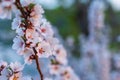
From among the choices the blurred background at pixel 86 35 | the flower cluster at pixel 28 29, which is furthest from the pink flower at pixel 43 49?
the blurred background at pixel 86 35

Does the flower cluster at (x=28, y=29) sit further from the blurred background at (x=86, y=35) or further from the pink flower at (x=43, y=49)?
the blurred background at (x=86, y=35)

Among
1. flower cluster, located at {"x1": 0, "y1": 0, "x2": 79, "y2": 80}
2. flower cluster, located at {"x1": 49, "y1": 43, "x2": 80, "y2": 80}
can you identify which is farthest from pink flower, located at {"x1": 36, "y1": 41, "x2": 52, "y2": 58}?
flower cluster, located at {"x1": 49, "y1": 43, "x2": 80, "y2": 80}

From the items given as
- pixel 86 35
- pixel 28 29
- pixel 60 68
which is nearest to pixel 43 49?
pixel 28 29

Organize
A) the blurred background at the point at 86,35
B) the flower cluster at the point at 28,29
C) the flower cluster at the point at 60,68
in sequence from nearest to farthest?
1. the flower cluster at the point at 28,29
2. the flower cluster at the point at 60,68
3. the blurred background at the point at 86,35

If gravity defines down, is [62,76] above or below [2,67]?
above

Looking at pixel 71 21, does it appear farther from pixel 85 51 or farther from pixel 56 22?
pixel 85 51

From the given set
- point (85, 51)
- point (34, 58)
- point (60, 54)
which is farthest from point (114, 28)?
point (34, 58)
